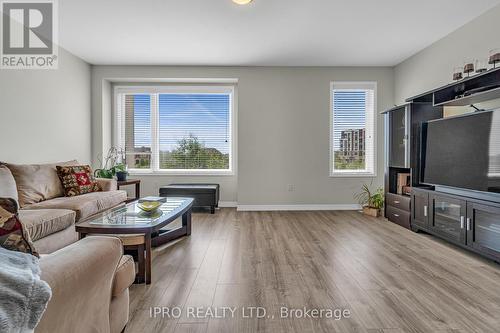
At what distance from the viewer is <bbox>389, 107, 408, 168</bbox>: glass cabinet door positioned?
13.4ft

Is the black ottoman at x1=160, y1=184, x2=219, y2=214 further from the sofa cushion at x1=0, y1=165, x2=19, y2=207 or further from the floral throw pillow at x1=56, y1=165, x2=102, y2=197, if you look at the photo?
the sofa cushion at x1=0, y1=165, x2=19, y2=207

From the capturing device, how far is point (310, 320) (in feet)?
5.63

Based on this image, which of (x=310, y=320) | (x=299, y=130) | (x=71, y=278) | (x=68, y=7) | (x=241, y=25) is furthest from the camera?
(x=299, y=130)

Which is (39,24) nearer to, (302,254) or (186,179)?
(186,179)

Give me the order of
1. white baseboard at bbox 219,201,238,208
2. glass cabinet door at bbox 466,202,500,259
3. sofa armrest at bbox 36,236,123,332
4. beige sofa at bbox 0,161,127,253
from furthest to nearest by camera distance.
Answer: white baseboard at bbox 219,201,238,208, glass cabinet door at bbox 466,202,500,259, beige sofa at bbox 0,161,127,253, sofa armrest at bbox 36,236,123,332

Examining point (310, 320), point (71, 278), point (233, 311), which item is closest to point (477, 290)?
point (310, 320)

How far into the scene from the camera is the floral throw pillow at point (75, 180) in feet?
11.9

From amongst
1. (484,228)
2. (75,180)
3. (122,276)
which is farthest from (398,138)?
(75,180)

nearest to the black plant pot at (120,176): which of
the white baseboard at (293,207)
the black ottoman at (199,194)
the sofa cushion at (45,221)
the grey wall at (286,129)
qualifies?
the black ottoman at (199,194)

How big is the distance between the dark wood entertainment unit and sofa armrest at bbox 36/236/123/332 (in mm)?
3254

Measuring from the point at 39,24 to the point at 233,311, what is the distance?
4318 millimetres

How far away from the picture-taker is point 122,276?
55.5 inches

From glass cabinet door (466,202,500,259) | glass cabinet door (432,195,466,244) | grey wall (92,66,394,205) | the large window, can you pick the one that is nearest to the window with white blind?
grey wall (92,66,394,205)

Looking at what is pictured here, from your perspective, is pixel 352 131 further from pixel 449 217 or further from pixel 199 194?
pixel 199 194
